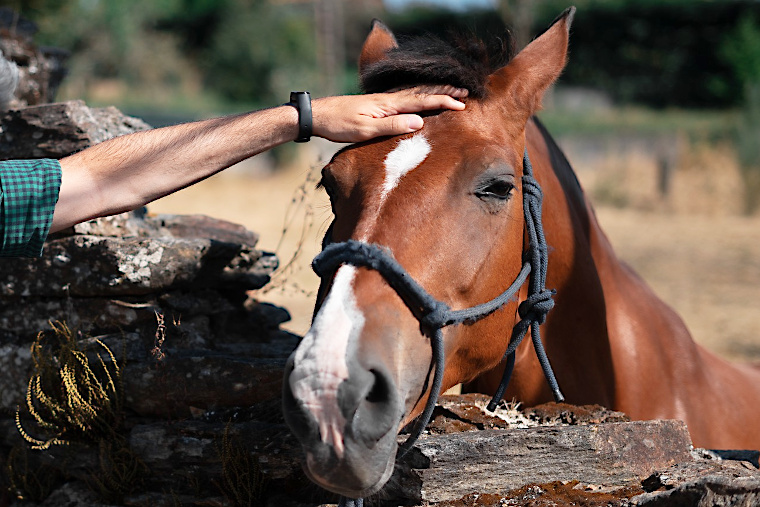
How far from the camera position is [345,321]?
1.67 m

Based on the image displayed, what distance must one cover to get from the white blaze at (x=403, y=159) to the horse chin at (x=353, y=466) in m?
0.65

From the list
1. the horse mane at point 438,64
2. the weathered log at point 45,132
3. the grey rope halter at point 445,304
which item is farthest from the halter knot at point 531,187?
the weathered log at point 45,132

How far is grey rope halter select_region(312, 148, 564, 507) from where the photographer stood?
1.80 meters

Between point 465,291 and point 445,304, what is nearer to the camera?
point 445,304

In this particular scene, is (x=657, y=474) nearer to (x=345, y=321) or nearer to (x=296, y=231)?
(x=345, y=321)

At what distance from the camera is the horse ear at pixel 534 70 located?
7.38 ft

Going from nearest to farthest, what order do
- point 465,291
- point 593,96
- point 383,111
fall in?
point 465,291 < point 383,111 < point 593,96

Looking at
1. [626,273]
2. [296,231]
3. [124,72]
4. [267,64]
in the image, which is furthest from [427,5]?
[626,273]

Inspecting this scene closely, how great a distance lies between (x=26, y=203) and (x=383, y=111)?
41.5 inches

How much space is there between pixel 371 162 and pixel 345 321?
561 millimetres

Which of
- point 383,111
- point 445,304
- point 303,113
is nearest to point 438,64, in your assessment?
point 383,111

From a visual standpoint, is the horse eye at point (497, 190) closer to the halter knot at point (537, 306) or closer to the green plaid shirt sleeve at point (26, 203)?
the halter knot at point (537, 306)

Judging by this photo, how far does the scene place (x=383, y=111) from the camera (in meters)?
2.11

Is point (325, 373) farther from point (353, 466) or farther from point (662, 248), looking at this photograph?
point (662, 248)
